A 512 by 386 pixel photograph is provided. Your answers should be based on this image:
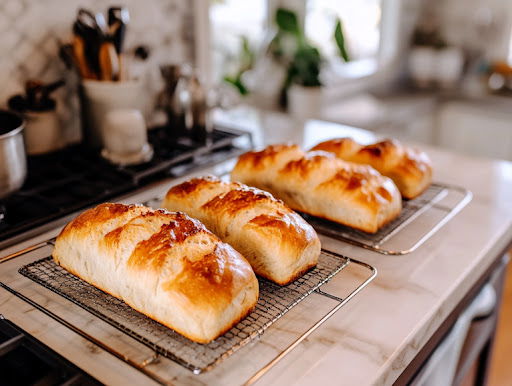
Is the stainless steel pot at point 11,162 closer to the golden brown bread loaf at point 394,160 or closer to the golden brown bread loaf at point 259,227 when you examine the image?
the golden brown bread loaf at point 259,227

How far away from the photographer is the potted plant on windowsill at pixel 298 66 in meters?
2.27

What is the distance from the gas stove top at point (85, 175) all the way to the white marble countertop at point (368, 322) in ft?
0.42

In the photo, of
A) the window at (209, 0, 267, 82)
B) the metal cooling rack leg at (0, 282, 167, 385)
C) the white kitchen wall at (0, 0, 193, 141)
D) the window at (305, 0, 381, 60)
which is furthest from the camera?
the window at (305, 0, 381, 60)

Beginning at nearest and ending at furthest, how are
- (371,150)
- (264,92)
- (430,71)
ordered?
(371,150) < (264,92) < (430,71)

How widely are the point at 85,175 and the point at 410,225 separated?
0.77 meters

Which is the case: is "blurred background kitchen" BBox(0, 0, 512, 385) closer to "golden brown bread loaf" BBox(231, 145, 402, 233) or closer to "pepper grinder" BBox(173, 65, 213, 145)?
"pepper grinder" BBox(173, 65, 213, 145)

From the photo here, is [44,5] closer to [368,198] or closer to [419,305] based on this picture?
[368,198]

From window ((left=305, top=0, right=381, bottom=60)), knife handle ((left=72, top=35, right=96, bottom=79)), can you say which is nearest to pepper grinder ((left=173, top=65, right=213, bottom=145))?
knife handle ((left=72, top=35, right=96, bottom=79))

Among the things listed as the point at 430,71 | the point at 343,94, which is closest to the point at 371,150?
the point at 343,94

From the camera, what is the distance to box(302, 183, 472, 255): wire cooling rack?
1053 millimetres

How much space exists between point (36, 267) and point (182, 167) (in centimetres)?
56

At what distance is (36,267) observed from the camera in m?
0.94

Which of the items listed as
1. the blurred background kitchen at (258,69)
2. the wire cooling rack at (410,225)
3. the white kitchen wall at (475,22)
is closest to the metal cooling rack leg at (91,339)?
the wire cooling rack at (410,225)

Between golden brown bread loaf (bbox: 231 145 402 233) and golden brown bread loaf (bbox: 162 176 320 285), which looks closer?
golden brown bread loaf (bbox: 162 176 320 285)
